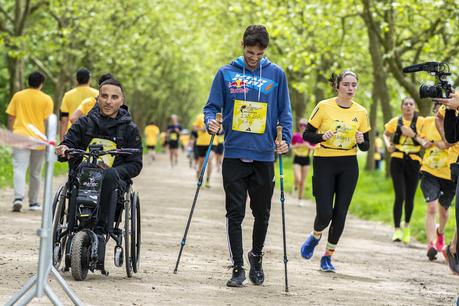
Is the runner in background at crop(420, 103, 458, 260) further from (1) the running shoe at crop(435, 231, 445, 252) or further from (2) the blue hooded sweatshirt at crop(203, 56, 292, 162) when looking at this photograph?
(2) the blue hooded sweatshirt at crop(203, 56, 292, 162)

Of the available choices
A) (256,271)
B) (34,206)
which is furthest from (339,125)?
(34,206)

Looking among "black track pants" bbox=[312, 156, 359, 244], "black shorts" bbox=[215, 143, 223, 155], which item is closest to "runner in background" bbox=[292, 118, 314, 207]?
"black shorts" bbox=[215, 143, 223, 155]

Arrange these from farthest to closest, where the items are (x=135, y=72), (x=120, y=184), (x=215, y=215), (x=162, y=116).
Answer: (x=162, y=116)
(x=135, y=72)
(x=215, y=215)
(x=120, y=184)

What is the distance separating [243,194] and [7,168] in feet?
48.2

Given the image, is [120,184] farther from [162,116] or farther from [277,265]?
[162,116]

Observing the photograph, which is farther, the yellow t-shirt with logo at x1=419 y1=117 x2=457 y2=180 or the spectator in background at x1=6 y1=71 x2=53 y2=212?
the spectator in background at x1=6 y1=71 x2=53 y2=212

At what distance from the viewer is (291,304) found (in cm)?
788

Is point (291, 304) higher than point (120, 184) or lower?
lower

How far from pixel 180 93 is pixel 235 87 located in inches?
3167

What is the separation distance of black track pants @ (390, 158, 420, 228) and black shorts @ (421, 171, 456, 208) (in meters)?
1.46

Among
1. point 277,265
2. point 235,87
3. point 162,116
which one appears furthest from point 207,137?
point 162,116

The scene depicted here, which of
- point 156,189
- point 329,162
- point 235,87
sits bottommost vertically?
point 156,189

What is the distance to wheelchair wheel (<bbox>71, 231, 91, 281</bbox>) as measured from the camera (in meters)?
7.96

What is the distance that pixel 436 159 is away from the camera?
12.9 m
